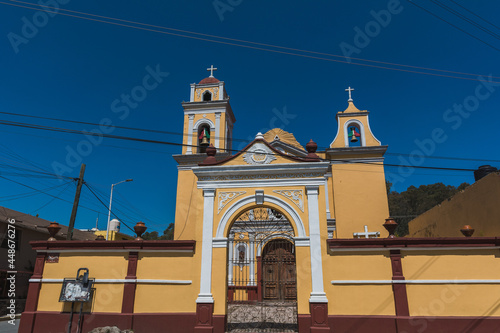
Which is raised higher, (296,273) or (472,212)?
(472,212)

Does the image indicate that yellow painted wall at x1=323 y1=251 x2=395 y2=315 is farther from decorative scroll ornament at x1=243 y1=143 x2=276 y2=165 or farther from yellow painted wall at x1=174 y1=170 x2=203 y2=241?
yellow painted wall at x1=174 y1=170 x2=203 y2=241

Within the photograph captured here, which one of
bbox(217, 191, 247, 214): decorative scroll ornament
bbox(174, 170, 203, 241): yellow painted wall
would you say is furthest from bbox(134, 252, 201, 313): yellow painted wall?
bbox(174, 170, 203, 241): yellow painted wall

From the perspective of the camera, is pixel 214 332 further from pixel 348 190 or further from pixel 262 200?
pixel 348 190

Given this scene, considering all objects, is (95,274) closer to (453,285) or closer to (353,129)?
(453,285)

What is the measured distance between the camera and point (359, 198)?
57.3 ft

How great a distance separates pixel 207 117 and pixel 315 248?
12591 mm

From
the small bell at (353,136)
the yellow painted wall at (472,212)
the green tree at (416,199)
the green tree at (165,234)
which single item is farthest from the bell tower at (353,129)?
the green tree at (165,234)

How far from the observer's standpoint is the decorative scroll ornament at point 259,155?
10.2 metres

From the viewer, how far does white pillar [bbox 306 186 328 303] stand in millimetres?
8844

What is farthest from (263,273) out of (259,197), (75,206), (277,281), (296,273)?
(75,206)

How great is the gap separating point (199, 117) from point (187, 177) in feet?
12.4

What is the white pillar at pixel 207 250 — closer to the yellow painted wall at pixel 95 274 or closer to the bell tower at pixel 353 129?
the yellow painted wall at pixel 95 274

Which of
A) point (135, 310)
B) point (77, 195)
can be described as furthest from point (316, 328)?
point (77, 195)

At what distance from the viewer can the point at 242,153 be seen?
1034 centimetres
